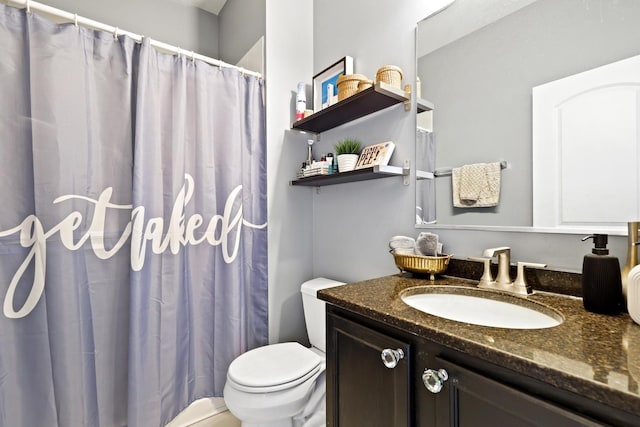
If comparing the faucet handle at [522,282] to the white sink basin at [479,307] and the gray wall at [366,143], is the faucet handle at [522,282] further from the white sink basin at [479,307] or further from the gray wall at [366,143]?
the gray wall at [366,143]

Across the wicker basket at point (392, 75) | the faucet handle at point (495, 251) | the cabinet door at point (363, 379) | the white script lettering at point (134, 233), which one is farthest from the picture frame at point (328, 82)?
the cabinet door at point (363, 379)

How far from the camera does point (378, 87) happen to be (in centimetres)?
121

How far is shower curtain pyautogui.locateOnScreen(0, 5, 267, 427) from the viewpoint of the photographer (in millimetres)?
1192

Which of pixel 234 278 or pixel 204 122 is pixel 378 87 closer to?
pixel 204 122

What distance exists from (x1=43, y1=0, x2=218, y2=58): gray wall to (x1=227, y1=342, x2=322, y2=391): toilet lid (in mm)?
2247

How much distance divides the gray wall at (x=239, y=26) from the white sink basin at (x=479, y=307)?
1.70 metres

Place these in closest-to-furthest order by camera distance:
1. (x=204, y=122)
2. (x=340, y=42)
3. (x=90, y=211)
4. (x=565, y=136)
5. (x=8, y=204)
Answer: (x=565, y=136) < (x=8, y=204) < (x=90, y=211) < (x=204, y=122) < (x=340, y=42)

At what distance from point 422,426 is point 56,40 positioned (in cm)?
189

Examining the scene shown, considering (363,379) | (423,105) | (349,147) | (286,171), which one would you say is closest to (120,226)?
(286,171)

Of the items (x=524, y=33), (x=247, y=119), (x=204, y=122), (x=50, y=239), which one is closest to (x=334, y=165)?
(x=247, y=119)

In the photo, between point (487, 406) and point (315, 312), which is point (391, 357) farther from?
point (315, 312)

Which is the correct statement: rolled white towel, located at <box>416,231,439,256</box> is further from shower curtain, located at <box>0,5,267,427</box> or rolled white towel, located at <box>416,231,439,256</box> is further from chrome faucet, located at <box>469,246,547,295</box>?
shower curtain, located at <box>0,5,267,427</box>

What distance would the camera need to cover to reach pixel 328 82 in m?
1.68

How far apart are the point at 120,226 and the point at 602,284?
176 centimetres
